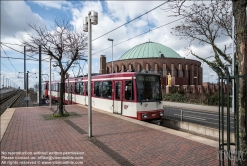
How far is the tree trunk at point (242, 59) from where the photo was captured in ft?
10.4

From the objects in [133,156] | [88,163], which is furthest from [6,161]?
[133,156]

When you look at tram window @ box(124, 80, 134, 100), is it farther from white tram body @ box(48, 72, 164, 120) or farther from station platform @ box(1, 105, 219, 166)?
station platform @ box(1, 105, 219, 166)

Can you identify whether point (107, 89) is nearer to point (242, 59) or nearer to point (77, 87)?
point (77, 87)

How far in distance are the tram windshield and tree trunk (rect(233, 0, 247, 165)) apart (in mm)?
7962

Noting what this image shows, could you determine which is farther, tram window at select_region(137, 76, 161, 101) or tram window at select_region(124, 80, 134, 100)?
tram window at select_region(124, 80, 134, 100)

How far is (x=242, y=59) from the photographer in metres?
3.18

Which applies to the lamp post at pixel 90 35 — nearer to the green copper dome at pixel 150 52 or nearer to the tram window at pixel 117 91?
the tram window at pixel 117 91

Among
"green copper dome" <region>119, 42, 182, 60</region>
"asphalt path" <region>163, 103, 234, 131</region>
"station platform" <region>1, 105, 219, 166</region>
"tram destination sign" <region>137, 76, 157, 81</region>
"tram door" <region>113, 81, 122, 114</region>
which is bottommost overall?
"asphalt path" <region>163, 103, 234, 131</region>

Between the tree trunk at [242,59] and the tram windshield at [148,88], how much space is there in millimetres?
7962

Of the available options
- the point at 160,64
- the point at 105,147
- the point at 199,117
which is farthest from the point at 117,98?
the point at 160,64

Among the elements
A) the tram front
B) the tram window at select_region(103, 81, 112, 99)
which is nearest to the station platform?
the tram front

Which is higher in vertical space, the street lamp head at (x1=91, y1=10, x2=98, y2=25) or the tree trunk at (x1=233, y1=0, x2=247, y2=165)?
the street lamp head at (x1=91, y1=10, x2=98, y2=25)

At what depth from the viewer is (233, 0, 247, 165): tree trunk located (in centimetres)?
317

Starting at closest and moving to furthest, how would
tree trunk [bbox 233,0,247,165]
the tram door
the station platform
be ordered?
tree trunk [bbox 233,0,247,165] → the station platform → the tram door
